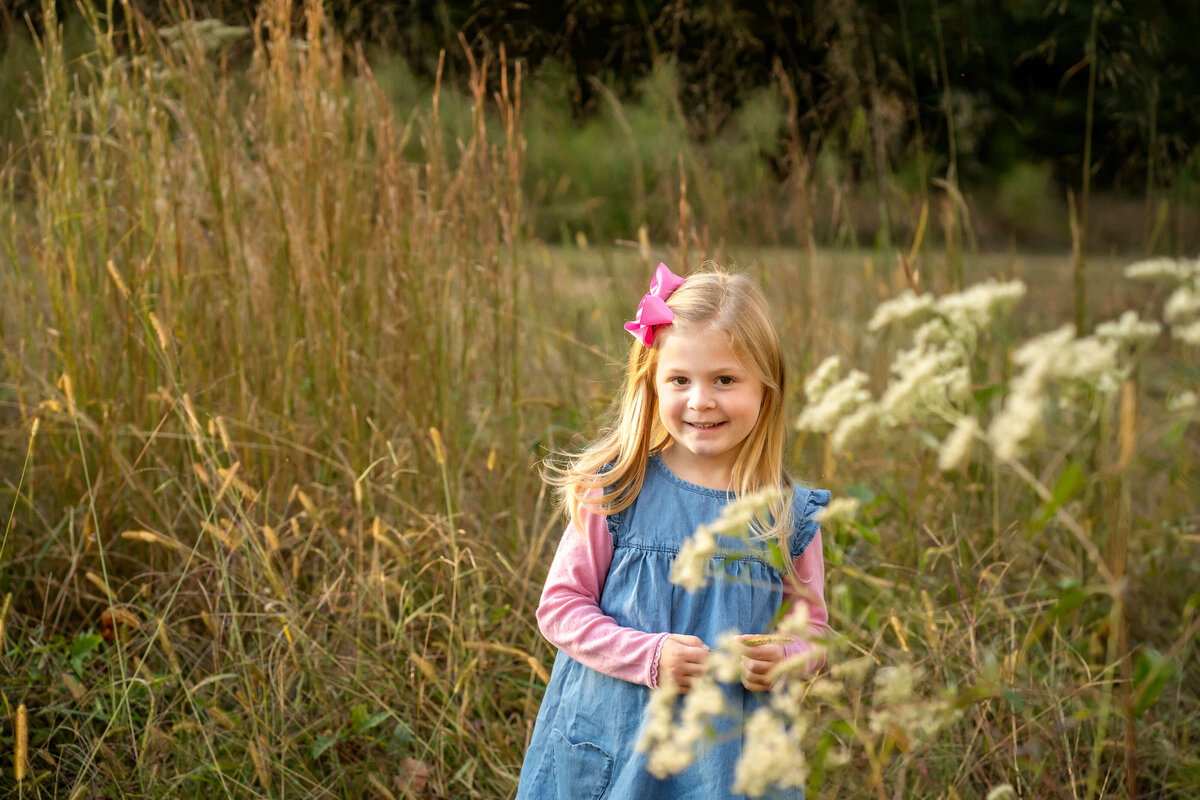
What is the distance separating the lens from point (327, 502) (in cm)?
210

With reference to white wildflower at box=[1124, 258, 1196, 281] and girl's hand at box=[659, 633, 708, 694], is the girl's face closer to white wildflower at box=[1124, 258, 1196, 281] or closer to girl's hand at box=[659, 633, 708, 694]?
girl's hand at box=[659, 633, 708, 694]

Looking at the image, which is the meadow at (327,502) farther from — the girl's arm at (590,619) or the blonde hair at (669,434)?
the girl's arm at (590,619)

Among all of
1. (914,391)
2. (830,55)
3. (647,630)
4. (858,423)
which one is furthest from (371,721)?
(830,55)

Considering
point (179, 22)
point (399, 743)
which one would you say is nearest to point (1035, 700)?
point (399, 743)

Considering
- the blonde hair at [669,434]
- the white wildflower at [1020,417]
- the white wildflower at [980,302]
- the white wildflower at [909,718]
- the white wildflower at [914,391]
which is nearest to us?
the white wildflower at [1020,417]

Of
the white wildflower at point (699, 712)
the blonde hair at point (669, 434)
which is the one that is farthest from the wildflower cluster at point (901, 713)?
the blonde hair at point (669, 434)

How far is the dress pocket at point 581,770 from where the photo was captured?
137 centimetres

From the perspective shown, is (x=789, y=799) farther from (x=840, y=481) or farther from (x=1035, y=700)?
(x=840, y=481)

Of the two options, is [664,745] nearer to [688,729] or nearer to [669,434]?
[688,729]

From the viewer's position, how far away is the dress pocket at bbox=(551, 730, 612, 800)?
137cm

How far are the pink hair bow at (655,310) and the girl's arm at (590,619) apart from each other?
0.27 m

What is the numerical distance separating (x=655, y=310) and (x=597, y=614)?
43cm

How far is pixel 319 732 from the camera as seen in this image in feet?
5.92

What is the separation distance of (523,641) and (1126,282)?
4.46 meters
